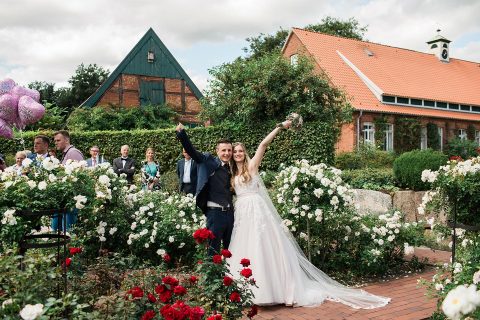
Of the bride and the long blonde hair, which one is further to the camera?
the long blonde hair

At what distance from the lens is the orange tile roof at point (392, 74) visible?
2362 centimetres

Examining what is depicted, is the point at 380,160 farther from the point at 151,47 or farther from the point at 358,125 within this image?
the point at 151,47

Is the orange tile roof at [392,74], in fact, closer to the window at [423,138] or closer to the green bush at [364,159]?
the window at [423,138]

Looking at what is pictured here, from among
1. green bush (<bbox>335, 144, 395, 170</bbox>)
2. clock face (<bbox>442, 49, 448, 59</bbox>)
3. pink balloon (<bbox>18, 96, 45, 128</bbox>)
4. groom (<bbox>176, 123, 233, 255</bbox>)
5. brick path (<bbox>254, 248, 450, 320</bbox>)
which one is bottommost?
brick path (<bbox>254, 248, 450, 320</bbox>)

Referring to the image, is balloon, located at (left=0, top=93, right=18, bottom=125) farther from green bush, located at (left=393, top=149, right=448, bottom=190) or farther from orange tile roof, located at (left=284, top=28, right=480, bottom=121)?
orange tile roof, located at (left=284, top=28, right=480, bottom=121)

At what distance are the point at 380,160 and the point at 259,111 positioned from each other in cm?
655

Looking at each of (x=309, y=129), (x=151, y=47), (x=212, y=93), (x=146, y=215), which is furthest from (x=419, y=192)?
(x=151, y=47)

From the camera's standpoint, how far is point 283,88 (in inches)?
567

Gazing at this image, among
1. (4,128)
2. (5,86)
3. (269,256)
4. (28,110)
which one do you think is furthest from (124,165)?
(269,256)

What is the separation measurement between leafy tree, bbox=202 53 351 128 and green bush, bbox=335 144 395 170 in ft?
9.11

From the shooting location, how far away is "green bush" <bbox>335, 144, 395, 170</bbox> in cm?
1803

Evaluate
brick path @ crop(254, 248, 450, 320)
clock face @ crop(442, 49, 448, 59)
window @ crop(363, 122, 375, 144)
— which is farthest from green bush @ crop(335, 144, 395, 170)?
clock face @ crop(442, 49, 448, 59)

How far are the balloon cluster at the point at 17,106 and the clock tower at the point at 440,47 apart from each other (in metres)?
28.2

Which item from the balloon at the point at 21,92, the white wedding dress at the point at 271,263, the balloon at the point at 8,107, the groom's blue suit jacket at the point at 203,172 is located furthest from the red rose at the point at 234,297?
the balloon at the point at 21,92
